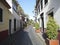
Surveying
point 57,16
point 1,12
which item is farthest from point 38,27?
point 57,16

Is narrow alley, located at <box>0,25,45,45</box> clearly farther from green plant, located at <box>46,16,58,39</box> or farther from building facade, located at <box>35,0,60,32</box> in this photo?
building facade, located at <box>35,0,60,32</box>

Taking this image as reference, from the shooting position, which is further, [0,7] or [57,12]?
[0,7]

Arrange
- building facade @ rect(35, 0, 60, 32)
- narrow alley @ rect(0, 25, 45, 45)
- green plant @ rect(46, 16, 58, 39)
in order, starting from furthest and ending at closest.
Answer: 1. narrow alley @ rect(0, 25, 45, 45)
2. building facade @ rect(35, 0, 60, 32)
3. green plant @ rect(46, 16, 58, 39)

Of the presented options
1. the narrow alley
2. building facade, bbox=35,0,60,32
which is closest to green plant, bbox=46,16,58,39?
building facade, bbox=35,0,60,32

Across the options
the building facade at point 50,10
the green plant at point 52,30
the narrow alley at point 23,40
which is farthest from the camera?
the narrow alley at point 23,40

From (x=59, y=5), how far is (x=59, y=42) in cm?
289

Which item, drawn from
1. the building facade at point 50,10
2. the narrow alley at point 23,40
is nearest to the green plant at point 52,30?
the building facade at point 50,10

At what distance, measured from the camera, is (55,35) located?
458 inches

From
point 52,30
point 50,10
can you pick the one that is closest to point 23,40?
point 50,10

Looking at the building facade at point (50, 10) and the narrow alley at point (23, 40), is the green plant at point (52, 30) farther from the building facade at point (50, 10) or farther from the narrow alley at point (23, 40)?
the narrow alley at point (23, 40)

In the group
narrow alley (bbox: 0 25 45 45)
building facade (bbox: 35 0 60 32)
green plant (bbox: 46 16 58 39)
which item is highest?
building facade (bbox: 35 0 60 32)

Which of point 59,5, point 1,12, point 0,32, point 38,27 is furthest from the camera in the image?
point 38,27

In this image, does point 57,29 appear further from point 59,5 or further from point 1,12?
point 1,12

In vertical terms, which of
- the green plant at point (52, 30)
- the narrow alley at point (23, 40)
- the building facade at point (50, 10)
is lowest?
the narrow alley at point (23, 40)
